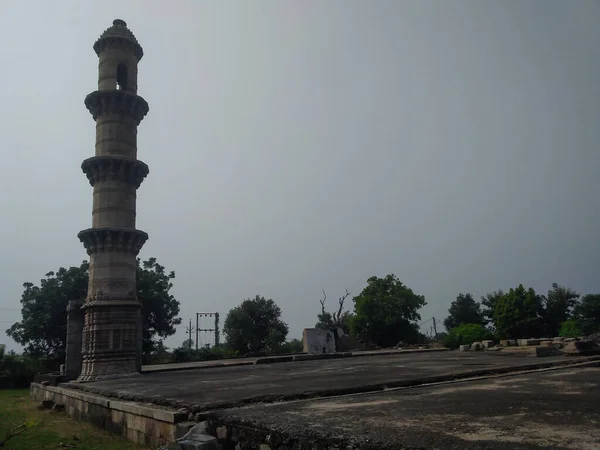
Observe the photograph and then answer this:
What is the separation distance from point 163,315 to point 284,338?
55.7ft

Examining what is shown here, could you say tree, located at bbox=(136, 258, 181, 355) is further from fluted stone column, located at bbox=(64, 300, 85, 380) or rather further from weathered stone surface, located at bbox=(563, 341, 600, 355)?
weathered stone surface, located at bbox=(563, 341, 600, 355)

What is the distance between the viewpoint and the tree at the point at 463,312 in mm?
60531

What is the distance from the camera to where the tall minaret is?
17.2 m

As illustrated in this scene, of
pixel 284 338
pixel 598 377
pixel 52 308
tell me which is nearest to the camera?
pixel 598 377

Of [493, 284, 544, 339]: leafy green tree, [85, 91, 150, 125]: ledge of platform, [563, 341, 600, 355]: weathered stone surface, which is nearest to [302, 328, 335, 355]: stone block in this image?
[563, 341, 600, 355]: weathered stone surface

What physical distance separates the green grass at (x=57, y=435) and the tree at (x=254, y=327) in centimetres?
3339

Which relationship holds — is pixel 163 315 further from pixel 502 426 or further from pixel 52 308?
pixel 502 426

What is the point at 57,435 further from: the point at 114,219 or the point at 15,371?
the point at 15,371

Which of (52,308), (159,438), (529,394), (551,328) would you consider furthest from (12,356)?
(551,328)

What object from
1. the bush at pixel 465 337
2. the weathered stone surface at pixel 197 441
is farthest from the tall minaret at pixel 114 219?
the bush at pixel 465 337

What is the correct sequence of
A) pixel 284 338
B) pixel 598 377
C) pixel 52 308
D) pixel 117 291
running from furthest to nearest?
1. pixel 284 338
2. pixel 52 308
3. pixel 117 291
4. pixel 598 377

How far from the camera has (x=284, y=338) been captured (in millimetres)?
45906

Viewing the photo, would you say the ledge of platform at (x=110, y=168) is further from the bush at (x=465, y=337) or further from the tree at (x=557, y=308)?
the tree at (x=557, y=308)

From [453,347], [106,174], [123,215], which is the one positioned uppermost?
[106,174]
